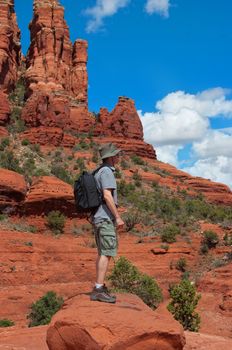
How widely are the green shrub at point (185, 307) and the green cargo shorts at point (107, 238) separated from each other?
43.2ft

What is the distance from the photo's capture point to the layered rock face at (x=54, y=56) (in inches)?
2279

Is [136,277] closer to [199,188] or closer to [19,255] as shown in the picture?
[19,255]

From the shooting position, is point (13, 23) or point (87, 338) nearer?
point (87, 338)

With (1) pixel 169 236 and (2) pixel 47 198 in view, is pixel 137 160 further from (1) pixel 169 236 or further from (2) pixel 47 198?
(1) pixel 169 236

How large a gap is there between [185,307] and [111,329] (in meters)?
13.8

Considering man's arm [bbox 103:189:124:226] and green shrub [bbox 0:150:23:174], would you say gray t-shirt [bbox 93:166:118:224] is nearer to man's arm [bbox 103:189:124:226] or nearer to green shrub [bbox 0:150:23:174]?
man's arm [bbox 103:189:124:226]

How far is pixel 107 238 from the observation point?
6418mm

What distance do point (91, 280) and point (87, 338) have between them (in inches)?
796

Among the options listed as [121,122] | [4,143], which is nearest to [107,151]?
[4,143]

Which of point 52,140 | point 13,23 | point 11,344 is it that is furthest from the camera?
point 13,23

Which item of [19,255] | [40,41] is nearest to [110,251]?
[19,255]

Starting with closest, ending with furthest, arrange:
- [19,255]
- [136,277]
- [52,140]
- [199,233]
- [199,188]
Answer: [136,277], [19,255], [199,233], [52,140], [199,188]

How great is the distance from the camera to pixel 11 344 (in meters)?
8.77

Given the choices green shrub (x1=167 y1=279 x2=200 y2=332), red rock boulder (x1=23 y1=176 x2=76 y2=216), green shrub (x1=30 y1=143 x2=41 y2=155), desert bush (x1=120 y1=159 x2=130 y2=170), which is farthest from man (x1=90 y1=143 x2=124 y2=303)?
desert bush (x1=120 y1=159 x2=130 y2=170)
